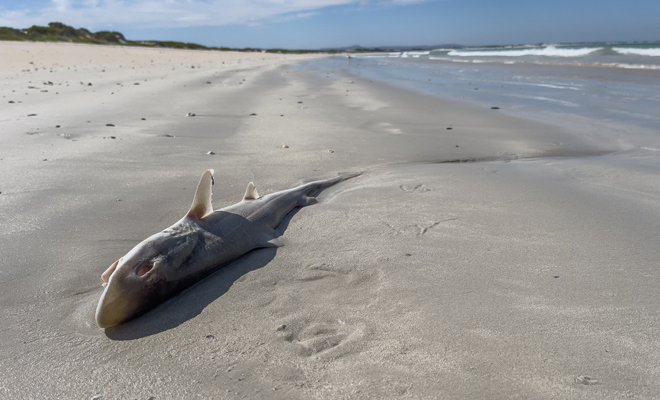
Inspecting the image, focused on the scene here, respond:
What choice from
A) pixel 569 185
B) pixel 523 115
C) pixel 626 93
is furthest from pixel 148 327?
pixel 626 93

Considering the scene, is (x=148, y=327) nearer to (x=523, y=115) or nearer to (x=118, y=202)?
(x=118, y=202)

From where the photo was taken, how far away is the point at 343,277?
9.35ft

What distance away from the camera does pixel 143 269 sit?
251cm

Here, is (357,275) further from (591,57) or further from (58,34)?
(58,34)

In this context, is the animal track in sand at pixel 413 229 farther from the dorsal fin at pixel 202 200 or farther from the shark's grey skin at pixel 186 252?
the dorsal fin at pixel 202 200

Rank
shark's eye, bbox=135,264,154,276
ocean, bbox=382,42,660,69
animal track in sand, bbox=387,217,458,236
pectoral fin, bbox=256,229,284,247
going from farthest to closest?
1. ocean, bbox=382,42,660,69
2. animal track in sand, bbox=387,217,458,236
3. pectoral fin, bbox=256,229,284,247
4. shark's eye, bbox=135,264,154,276

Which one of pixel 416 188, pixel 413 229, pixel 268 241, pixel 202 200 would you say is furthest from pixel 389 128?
pixel 202 200

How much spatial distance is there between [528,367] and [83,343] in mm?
2116

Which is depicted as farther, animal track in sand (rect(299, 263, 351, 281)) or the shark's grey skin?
animal track in sand (rect(299, 263, 351, 281))

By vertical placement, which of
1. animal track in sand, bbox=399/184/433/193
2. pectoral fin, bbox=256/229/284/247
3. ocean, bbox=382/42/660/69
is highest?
ocean, bbox=382/42/660/69

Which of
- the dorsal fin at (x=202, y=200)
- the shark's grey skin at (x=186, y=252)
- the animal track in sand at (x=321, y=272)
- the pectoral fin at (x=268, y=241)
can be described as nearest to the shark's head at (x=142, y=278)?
the shark's grey skin at (x=186, y=252)

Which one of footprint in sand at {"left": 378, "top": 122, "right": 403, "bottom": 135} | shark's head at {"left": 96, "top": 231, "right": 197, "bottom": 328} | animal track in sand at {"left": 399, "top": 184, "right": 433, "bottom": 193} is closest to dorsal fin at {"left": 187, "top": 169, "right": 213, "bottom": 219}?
shark's head at {"left": 96, "top": 231, "right": 197, "bottom": 328}

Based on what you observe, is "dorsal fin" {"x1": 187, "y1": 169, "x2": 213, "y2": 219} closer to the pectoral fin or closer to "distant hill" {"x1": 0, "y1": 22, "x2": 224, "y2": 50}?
the pectoral fin

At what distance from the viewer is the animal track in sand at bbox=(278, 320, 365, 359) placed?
214 centimetres
